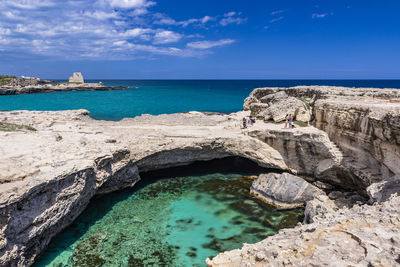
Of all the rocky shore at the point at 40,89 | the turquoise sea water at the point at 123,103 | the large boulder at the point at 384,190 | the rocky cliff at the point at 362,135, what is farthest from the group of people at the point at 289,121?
the rocky shore at the point at 40,89

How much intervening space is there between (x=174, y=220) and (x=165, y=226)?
0.70 m

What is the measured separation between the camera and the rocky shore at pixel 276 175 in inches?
274

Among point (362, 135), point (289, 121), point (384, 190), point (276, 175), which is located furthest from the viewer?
point (289, 121)

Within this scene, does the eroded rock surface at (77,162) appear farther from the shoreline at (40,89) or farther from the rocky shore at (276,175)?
the shoreline at (40,89)

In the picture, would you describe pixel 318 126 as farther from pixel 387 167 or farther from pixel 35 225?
pixel 35 225

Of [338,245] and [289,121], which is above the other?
[289,121]

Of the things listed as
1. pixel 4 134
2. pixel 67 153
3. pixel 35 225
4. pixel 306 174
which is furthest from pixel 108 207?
pixel 306 174

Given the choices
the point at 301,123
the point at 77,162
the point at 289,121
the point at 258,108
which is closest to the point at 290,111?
the point at 301,123

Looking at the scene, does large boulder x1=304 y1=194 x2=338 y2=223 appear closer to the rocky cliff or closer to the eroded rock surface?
the rocky cliff

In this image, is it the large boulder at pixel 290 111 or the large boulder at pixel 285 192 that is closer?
the large boulder at pixel 285 192

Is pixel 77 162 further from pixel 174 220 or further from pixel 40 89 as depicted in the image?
pixel 40 89

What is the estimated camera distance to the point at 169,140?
60.1 ft

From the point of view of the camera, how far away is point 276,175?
16.4m

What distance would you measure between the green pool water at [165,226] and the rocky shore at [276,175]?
834 millimetres
